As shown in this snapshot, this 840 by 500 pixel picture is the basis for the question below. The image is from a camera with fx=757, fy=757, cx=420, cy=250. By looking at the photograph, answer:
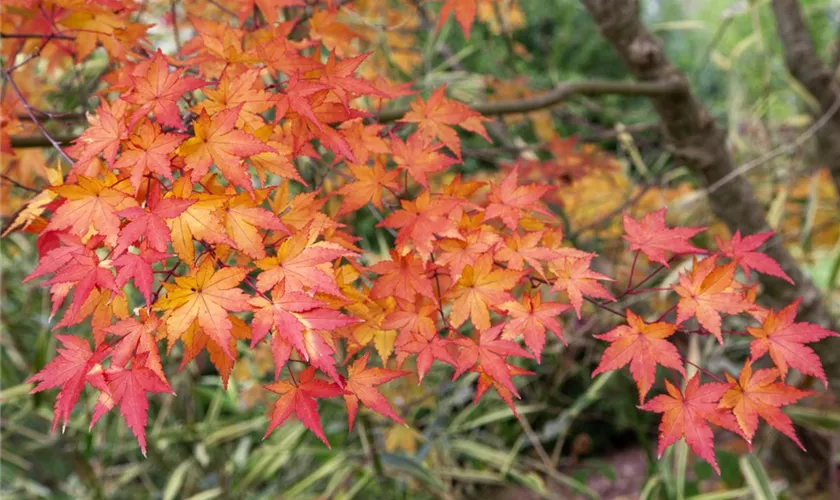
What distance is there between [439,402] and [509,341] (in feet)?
4.06

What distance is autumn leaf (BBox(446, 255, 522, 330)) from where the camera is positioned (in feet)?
2.60

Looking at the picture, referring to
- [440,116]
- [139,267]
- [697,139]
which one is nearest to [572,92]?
[697,139]

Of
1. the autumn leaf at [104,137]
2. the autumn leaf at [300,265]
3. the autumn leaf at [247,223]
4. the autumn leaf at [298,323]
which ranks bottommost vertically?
the autumn leaf at [298,323]

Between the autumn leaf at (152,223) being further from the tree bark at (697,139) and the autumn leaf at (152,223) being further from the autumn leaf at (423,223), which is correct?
the tree bark at (697,139)

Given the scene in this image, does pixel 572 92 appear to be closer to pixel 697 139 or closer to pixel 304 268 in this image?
pixel 697 139

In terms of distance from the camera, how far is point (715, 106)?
16.5 feet

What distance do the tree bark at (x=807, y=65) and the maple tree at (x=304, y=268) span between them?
3.65 feet

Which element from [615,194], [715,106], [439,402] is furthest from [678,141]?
[715,106]

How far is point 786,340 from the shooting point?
819mm

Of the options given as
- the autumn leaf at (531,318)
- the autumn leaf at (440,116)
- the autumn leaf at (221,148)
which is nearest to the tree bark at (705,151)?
the autumn leaf at (440,116)

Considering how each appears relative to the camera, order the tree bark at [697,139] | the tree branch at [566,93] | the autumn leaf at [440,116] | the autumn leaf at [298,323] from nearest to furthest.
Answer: the autumn leaf at [298,323] < the autumn leaf at [440,116] < the tree branch at [566,93] < the tree bark at [697,139]

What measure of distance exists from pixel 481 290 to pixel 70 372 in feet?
1.37

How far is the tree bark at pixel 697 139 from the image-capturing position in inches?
58.1

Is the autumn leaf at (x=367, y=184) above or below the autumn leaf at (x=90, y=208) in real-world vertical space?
below
